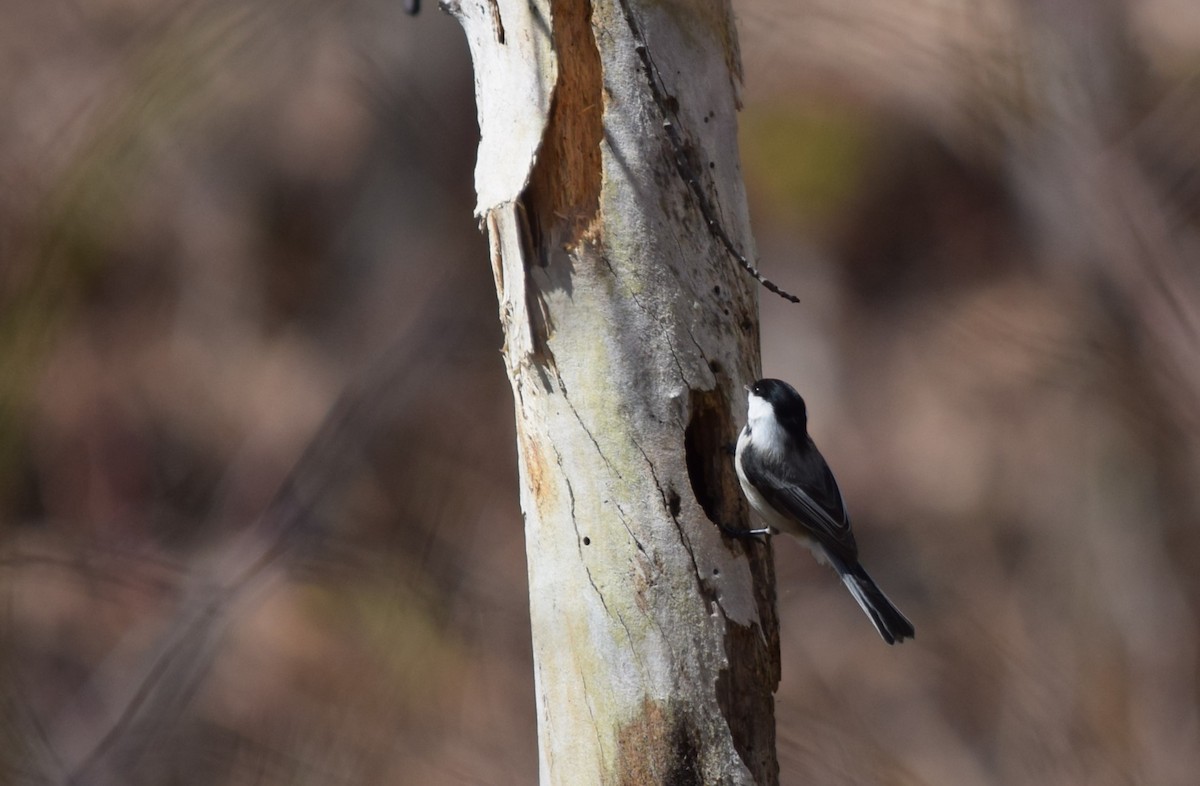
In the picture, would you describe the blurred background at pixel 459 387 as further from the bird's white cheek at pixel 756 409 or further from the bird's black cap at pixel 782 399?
the bird's white cheek at pixel 756 409

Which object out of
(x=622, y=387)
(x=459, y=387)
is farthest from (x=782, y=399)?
(x=459, y=387)

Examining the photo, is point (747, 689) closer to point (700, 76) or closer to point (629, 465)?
point (629, 465)

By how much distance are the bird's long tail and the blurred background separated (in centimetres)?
322

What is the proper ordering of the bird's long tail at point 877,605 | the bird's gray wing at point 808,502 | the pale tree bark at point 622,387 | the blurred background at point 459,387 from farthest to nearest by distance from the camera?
the blurred background at point 459,387 < the bird's long tail at point 877,605 < the bird's gray wing at point 808,502 < the pale tree bark at point 622,387

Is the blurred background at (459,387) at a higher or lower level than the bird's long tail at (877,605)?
lower

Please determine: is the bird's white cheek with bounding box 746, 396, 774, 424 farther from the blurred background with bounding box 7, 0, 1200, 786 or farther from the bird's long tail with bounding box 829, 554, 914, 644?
the blurred background with bounding box 7, 0, 1200, 786

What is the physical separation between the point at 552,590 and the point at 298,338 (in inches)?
176

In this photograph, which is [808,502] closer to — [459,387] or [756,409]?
[756,409]

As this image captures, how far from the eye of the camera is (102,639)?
19.4 ft

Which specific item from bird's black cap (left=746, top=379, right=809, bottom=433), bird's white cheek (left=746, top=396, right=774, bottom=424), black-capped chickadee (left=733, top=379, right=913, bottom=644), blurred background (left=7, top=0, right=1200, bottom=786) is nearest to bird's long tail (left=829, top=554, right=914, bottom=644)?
black-capped chickadee (left=733, top=379, right=913, bottom=644)

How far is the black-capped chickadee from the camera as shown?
2.09m

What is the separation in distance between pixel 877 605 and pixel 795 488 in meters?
0.29

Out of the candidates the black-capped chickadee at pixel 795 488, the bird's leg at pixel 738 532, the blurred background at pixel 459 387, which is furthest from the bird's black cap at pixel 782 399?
the blurred background at pixel 459 387

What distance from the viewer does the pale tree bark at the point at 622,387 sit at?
1921 mm
